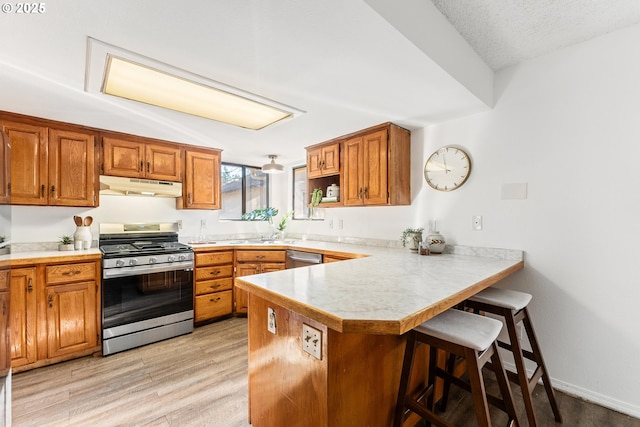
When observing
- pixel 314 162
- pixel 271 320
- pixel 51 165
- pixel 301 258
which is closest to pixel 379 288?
pixel 271 320

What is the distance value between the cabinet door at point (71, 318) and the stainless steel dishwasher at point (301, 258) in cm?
188

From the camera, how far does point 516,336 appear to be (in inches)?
60.5

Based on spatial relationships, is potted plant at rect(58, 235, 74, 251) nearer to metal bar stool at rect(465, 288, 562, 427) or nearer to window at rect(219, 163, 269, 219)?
window at rect(219, 163, 269, 219)

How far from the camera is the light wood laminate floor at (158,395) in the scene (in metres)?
1.67

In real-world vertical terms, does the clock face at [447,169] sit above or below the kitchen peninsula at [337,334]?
above

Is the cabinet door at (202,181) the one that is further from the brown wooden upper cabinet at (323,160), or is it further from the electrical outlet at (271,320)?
the electrical outlet at (271,320)

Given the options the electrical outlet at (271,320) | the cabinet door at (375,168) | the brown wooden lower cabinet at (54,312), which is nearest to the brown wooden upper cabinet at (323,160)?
the cabinet door at (375,168)

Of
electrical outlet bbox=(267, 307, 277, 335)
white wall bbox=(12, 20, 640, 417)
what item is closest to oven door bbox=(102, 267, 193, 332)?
electrical outlet bbox=(267, 307, 277, 335)

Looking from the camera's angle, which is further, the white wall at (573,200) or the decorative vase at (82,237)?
the decorative vase at (82,237)

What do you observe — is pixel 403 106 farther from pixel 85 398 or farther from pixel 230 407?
pixel 85 398

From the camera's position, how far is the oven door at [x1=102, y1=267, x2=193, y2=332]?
253 centimetres

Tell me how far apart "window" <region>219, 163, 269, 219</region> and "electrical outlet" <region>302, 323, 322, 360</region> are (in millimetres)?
3234

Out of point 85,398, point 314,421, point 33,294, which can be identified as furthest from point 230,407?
point 33,294

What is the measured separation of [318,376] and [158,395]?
148 centimetres
